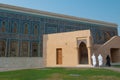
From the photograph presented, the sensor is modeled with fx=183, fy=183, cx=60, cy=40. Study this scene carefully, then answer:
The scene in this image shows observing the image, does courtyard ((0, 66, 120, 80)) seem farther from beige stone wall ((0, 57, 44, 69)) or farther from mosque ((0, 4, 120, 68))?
beige stone wall ((0, 57, 44, 69))

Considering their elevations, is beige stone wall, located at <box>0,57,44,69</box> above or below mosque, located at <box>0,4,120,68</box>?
below

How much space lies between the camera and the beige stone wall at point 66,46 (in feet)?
69.6

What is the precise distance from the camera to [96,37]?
35.0 m

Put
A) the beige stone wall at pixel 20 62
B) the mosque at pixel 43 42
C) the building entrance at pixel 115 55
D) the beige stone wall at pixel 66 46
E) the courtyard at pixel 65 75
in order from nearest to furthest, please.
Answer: the courtyard at pixel 65 75 < the beige stone wall at pixel 66 46 < the mosque at pixel 43 42 < the beige stone wall at pixel 20 62 < the building entrance at pixel 115 55

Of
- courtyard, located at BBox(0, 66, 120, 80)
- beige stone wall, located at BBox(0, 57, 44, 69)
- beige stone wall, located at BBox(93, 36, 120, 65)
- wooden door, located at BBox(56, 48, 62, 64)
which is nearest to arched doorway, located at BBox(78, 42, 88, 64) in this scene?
beige stone wall, located at BBox(93, 36, 120, 65)

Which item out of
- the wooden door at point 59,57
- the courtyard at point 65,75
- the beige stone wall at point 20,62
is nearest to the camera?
the courtyard at point 65,75

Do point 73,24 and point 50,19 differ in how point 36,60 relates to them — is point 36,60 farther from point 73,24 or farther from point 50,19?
point 73,24

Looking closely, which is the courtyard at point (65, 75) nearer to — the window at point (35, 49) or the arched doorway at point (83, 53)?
the arched doorway at point (83, 53)

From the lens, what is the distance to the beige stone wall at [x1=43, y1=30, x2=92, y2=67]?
21.2 metres

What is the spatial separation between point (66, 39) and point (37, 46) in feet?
21.0

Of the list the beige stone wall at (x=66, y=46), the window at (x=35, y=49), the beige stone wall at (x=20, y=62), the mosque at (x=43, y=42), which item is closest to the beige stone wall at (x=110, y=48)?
the mosque at (x=43, y=42)

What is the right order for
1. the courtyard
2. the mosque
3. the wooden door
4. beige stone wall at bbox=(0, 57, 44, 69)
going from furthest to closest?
beige stone wall at bbox=(0, 57, 44, 69), the wooden door, the mosque, the courtyard

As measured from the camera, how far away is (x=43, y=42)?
24750 millimetres

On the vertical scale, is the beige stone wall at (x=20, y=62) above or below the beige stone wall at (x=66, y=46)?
below
